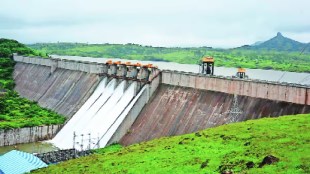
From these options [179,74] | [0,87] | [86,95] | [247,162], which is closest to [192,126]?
[179,74]

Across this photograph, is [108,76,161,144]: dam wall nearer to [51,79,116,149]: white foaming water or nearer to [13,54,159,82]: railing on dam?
[13,54,159,82]: railing on dam

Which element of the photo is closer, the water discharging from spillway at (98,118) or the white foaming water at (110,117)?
the white foaming water at (110,117)

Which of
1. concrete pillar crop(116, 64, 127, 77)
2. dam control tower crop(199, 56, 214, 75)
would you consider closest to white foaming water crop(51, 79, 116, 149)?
concrete pillar crop(116, 64, 127, 77)

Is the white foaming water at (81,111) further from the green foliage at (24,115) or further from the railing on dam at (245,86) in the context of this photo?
the railing on dam at (245,86)

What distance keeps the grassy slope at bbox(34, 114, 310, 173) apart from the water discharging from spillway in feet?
62.8

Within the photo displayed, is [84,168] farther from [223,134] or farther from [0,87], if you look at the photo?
[0,87]

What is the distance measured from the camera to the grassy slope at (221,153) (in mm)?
20859

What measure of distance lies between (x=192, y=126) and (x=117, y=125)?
1119cm

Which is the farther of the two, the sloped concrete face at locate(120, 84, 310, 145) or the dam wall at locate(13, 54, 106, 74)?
the dam wall at locate(13, 54, 106, 74)

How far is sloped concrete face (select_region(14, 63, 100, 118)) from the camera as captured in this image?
6706 cm

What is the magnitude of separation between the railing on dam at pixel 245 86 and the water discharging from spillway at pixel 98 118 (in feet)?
23.7

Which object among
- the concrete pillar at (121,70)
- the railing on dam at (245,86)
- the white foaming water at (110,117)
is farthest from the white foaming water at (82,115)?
the railing on dam at (245,86)

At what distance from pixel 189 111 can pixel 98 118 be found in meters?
15.8

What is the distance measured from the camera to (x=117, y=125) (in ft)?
164
